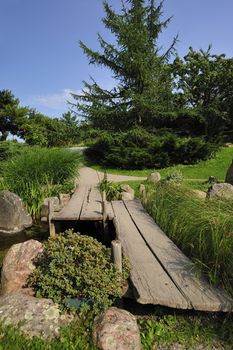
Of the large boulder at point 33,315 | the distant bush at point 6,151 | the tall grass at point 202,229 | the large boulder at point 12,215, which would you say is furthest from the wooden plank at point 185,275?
the distant bush at point 6,151

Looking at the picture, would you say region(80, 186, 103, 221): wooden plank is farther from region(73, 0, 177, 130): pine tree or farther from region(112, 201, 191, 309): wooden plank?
region(73, 0, 177, 130): pine tree

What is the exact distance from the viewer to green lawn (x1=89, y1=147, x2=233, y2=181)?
15866 mm

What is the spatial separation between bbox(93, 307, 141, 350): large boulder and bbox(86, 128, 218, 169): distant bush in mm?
15064

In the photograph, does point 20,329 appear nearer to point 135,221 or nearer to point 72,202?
point 135,221

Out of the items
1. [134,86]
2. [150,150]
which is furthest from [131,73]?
[150,150]

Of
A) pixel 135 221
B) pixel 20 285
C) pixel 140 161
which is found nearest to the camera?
pixel 20 285

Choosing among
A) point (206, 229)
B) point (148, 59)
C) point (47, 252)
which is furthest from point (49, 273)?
point (148, 59)

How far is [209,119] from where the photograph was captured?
25797 mm

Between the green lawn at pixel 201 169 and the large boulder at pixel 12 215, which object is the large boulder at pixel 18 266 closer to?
the large boulder at pixel 12 215

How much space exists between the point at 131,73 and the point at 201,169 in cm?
795

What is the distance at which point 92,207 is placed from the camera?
24.8ft

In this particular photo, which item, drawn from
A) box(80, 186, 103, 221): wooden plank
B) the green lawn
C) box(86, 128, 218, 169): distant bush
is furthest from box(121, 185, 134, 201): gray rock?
box(86, 128, 218, 169): distant bush

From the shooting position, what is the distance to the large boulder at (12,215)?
28.0ft

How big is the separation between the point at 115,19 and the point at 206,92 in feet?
37.8
